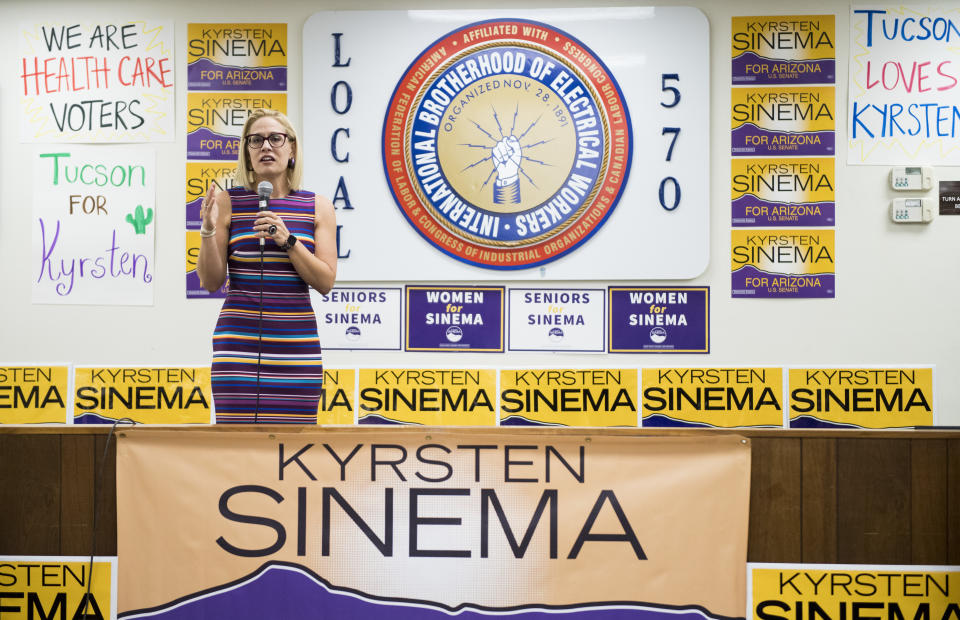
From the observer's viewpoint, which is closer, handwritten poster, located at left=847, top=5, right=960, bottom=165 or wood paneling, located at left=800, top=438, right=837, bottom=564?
wood paneling, located at left=800, top=438, right=837, bottom=564

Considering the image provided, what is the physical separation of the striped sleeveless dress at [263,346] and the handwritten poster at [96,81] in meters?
1.37

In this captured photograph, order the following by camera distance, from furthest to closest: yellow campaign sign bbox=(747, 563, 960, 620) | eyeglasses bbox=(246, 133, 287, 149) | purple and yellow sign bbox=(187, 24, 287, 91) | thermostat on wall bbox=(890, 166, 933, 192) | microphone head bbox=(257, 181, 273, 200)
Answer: purple and yellow sign bbox=(187, 24, 287, 91) → thermostat on wall bbox=(890, 166, 933, 192) → eyeglasses bbox=(246, 133, 287, 149) → microphone head bbox=(257, 181, 273, 200) → yellow campaign sign bbox=(747, 563, 960, 620)

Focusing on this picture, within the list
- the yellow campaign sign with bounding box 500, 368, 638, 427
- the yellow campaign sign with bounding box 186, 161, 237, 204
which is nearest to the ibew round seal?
the yellow campaign sign with bounding box 500, 368, 638, 427

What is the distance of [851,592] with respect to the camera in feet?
4.90

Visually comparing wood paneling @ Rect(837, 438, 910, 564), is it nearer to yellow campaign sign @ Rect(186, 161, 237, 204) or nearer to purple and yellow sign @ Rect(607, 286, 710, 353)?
purple and yellow sign @ Rect(607, 286, 710, 353)

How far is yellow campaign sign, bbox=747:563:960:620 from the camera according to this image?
58.6 inches

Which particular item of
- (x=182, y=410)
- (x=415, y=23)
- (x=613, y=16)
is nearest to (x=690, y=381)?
(x=613, y=16)

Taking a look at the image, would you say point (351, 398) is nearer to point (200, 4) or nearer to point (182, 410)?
point (182, 410)

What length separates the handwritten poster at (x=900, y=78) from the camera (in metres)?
2.67

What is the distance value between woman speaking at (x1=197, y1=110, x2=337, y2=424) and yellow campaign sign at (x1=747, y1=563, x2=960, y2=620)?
1.26 meters

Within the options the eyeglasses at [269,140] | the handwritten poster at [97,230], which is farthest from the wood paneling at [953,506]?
the handwritten poster at [97,230]

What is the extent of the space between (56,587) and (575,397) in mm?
1887

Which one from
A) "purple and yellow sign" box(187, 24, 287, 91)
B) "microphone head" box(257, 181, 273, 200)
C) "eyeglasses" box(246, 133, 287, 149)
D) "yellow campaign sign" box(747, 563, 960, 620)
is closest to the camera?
"yellow campaign sign" box(747, 563, 960, 620)

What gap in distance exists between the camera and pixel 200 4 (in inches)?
109
